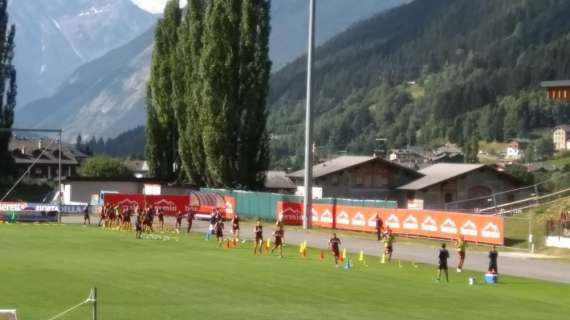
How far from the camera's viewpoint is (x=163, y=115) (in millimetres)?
104875

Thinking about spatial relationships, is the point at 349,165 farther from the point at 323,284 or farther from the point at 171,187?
the point at 323,284

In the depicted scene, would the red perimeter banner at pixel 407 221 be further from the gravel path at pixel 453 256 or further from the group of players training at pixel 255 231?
the gravel path at pixel 453 256

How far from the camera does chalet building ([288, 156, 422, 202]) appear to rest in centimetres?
11600

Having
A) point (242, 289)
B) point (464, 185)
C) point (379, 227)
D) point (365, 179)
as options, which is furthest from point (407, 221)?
point (365, 179)

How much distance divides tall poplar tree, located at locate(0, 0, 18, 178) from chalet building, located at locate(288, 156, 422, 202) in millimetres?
31940

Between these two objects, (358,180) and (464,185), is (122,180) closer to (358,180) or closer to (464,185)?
(358,180)

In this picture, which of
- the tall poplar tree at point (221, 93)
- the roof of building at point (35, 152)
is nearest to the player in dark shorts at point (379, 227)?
the tall poplar tree at point (221, 93)

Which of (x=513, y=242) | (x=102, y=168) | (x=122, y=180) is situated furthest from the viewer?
(x=102, y=168)

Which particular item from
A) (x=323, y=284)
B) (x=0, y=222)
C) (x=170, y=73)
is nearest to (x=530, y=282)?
(x=323, y=284)

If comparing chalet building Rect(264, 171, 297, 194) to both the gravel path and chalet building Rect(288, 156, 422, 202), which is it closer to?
chalet building Rect(288, 156, 422, 202)

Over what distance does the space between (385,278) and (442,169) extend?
75.4m

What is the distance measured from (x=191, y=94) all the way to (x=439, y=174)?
2984 cm

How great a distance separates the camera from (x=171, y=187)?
98188 millimetres

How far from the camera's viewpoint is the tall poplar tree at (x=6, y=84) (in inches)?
4456
